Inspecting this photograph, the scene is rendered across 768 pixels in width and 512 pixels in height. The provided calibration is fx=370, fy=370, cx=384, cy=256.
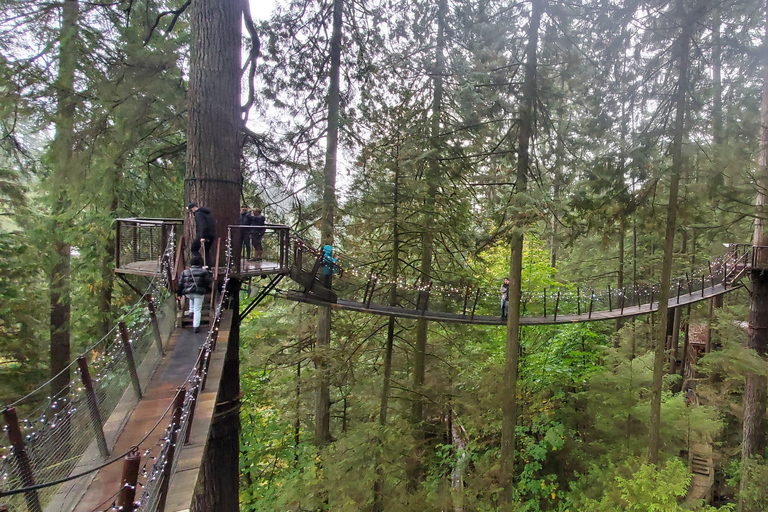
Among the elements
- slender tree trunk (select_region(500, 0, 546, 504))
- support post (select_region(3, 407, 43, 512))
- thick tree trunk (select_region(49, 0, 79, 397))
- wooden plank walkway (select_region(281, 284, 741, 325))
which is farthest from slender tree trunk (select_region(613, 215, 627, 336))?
thick tree trunk (select_region(49, 0, 79, 397))

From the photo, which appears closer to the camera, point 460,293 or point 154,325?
point 154,325

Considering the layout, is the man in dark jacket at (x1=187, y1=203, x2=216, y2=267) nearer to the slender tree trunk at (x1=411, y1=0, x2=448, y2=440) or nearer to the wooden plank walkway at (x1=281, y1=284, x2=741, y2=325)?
the wooden plank walkway at (x1=281, y1=284, x2=741, y2=325)

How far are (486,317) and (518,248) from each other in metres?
2.06

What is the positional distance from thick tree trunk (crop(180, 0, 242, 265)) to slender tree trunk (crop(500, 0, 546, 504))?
3.98 meters

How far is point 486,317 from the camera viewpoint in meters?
7.41

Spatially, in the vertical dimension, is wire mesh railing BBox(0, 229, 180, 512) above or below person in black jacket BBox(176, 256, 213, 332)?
below

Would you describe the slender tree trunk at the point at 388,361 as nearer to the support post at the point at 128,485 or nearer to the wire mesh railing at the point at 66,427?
the wire mesh railing at the point at 66,427

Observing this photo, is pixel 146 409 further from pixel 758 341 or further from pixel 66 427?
pixel 758 341

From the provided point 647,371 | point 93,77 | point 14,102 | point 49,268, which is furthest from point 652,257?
point 49,268

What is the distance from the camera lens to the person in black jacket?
389 cm

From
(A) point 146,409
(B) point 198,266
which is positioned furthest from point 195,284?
(A) point 146,409

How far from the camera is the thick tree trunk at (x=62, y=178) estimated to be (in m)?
5.01

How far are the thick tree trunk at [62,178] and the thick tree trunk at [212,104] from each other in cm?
207

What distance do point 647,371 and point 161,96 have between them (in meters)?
11.0
